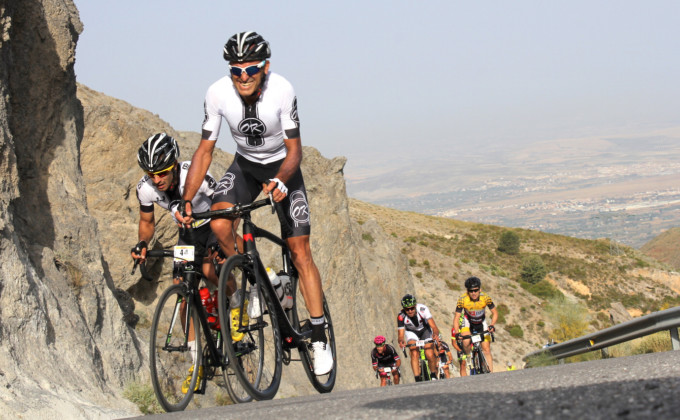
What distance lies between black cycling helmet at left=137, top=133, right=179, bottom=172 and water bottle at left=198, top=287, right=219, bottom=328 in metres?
1.40

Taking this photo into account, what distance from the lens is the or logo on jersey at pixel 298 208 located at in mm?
7121

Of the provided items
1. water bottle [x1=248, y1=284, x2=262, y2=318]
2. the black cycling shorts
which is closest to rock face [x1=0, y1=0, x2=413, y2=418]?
water bottle [x1=248, y1=284, x2=262, y2=318]

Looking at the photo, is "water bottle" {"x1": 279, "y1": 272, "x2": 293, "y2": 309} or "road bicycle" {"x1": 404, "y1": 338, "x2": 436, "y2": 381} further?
"road bicycle" {"x1": 404, "y1": 338, "x2": 436, "y2": 381}

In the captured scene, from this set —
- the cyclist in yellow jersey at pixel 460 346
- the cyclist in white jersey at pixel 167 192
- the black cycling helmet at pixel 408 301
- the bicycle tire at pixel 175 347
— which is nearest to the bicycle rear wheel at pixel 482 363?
the cyclist in yellow jersey at pixel 460 346

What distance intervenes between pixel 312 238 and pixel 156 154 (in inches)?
627

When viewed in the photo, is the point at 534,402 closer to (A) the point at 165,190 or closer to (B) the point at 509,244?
(A) the point at 165,190

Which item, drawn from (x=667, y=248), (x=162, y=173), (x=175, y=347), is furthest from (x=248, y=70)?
(x=667, y=248)

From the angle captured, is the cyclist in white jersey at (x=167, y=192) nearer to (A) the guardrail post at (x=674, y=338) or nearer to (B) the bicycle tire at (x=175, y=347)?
(B) the bicycle tire at (x=175, y=347)

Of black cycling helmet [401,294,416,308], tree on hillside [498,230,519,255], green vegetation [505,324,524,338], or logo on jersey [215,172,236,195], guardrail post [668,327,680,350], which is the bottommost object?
green vegetation [505,324,524,338]

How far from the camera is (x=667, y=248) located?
138 metres

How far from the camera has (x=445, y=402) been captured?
3.89 meters

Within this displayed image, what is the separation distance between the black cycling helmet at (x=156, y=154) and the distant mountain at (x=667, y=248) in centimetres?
13836

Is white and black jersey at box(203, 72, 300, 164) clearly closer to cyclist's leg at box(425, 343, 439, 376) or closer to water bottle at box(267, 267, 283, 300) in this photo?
water bottle at box(267, 267, 283, 300)

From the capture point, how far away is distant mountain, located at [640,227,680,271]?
131875mm
